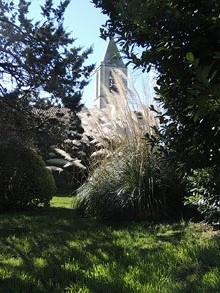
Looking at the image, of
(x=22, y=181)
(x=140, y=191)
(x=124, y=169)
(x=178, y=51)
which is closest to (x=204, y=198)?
(x=140, y=191)

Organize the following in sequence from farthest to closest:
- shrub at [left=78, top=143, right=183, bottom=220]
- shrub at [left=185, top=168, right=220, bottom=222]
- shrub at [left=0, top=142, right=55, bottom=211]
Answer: shrub at [left=0, top=142, right=55, bottom=211]
shrub at [left=78, top=143, right=183, bottom=220]
shrub at [left=185, top=168, right=220, bottom=222]

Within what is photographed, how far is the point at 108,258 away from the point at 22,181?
5186 mm

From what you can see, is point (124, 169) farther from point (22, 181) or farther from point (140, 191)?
point (22, 181)

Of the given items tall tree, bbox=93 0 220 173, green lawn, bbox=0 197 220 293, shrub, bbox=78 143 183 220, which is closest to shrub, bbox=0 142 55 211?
green lawn, bbox=0 197 220 293

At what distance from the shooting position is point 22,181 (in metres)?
9.36

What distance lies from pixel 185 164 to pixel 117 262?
1.42m

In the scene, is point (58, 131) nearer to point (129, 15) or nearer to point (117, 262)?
point (117, 262)

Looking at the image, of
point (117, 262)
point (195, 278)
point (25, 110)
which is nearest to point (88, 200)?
point (25, 110)

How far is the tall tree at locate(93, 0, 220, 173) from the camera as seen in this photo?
9.00 feet

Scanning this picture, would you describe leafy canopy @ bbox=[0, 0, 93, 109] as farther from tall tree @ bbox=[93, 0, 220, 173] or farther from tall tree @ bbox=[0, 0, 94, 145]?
tall tree @ bbox=[93, 0, 220, 173]

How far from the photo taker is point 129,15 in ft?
9.34

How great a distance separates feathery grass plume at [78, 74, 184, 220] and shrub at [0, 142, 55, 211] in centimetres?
170

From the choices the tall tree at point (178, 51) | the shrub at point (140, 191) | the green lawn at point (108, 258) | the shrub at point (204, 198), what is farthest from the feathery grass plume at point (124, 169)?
the tall tree at point (178, 51)

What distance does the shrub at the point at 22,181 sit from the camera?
9219 millimetres
